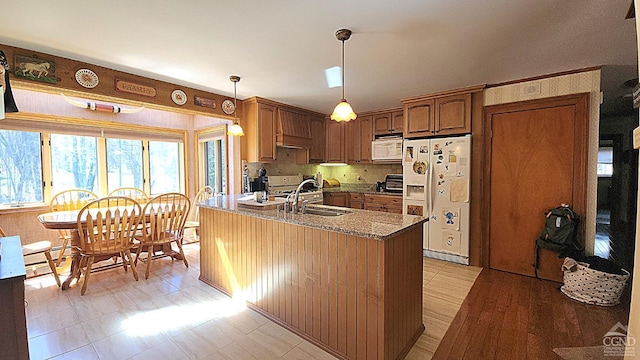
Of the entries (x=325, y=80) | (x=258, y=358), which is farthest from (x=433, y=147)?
(x=258, y=358)

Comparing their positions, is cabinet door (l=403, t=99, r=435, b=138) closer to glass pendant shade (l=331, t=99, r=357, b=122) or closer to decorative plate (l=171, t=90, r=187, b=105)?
glass pendant shade (l=331, t=99, r=357, b=122)

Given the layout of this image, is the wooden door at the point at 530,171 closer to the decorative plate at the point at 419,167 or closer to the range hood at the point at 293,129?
the decorative plate at the point at 419,167

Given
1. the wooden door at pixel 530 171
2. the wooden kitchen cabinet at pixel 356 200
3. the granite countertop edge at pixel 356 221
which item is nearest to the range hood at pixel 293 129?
the wooden kitchen cabinet at pixel 356 200

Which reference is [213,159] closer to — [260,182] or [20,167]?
[260,182]

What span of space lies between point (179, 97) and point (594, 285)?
4.85m

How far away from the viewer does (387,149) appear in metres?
4.53

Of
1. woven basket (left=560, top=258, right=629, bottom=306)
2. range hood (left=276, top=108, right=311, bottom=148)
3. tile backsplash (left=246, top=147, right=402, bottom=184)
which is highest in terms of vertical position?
range hood (left=276, top=108, right=311, bottom=148)

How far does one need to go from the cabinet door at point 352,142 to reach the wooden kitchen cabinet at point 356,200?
68 cm

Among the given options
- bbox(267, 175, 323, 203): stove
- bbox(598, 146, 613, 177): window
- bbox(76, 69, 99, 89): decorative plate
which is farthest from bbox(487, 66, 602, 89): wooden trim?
bbox(598, 146, 613, 177): window

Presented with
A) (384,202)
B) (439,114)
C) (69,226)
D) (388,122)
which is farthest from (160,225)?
(439,114)

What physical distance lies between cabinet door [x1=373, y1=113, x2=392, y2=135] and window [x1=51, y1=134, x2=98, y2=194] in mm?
4673

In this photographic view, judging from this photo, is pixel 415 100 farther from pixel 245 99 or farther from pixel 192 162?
pixel 192 162

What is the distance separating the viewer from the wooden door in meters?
2.86

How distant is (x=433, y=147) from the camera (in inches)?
142
